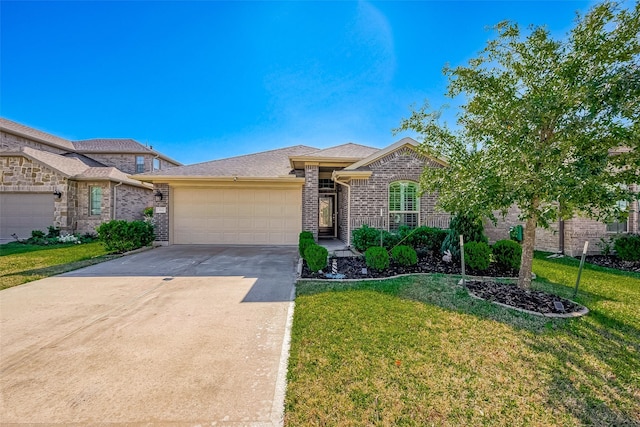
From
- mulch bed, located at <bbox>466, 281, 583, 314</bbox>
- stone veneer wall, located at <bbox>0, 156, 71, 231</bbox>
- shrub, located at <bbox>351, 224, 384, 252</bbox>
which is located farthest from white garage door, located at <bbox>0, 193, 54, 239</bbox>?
mulch bed, located at <bbox>466, 281, 583, 314</bbox>

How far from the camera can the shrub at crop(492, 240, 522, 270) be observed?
6.79m

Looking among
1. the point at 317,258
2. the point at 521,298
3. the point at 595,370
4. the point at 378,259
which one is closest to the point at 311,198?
the point at 317,258

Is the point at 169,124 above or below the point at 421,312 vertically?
above

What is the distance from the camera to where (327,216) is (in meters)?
15.2

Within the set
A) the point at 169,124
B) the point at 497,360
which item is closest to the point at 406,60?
the point at 497,360

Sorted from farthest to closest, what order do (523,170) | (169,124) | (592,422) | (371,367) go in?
1. (169,124)
2. (523,170)
3. (371,367)
4. (592,422)

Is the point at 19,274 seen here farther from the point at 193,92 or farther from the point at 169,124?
the point at 169,124

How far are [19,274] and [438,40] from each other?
44.5 ft

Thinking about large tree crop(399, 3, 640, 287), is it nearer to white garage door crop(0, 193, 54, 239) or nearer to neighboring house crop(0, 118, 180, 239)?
neighboring house crop(0, 118, 180, 239)

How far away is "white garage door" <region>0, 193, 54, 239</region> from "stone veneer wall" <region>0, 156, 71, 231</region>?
286mm

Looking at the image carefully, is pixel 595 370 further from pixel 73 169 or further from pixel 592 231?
pixel 73 169

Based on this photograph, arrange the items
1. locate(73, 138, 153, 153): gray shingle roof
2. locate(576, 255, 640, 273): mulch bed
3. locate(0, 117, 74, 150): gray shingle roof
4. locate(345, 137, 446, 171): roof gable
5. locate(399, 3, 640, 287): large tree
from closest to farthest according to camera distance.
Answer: locate(399, 3, 640, 287): large tree → locate(576, 255, 640, 273): mulch bed → locate(345, 137, 446, 171): roof gable → locate(0, 117, 74, 150): gray shingle roof → locate(73, 138, 153, 153): gray shingle roof

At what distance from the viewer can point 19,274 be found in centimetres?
677

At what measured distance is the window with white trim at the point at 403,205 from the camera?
10445 millimetres
